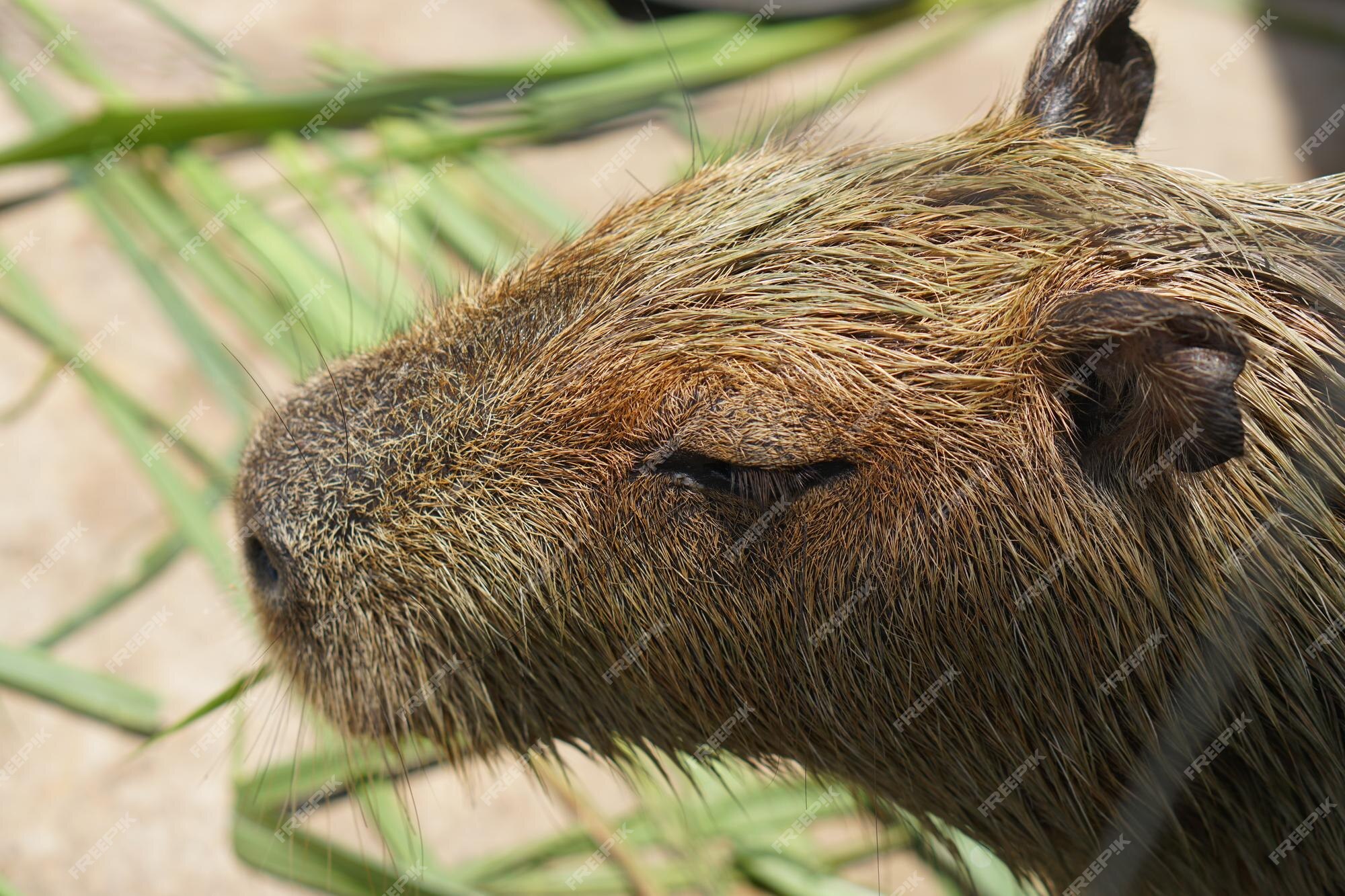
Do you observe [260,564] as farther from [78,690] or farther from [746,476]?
[78,690]

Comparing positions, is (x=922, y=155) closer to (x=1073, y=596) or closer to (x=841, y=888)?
(x=1073, y=596)

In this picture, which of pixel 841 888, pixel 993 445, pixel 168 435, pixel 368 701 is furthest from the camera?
pixel 168 435

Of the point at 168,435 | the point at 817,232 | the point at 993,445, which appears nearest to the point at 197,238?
the point at 168,435

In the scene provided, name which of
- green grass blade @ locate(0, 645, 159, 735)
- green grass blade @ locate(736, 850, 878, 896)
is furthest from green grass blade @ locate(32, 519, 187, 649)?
Result: green grass blade @ locate(736, 850, 878, 896)

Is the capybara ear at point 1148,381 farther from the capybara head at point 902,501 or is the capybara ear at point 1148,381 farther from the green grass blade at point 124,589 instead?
the green grass blade at point 124,589

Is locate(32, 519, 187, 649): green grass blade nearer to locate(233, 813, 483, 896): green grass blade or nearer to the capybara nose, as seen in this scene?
locate(233, 813, 483, 896): green grass blade

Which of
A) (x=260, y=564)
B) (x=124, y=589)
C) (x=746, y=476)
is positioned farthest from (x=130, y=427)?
(x=746, y=476)

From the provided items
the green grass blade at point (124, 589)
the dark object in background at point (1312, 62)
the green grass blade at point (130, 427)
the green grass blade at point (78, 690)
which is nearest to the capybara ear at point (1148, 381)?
the green grass blade at point (130, 427)

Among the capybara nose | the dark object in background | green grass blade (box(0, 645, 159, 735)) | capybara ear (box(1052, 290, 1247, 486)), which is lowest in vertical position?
the dark object in background
